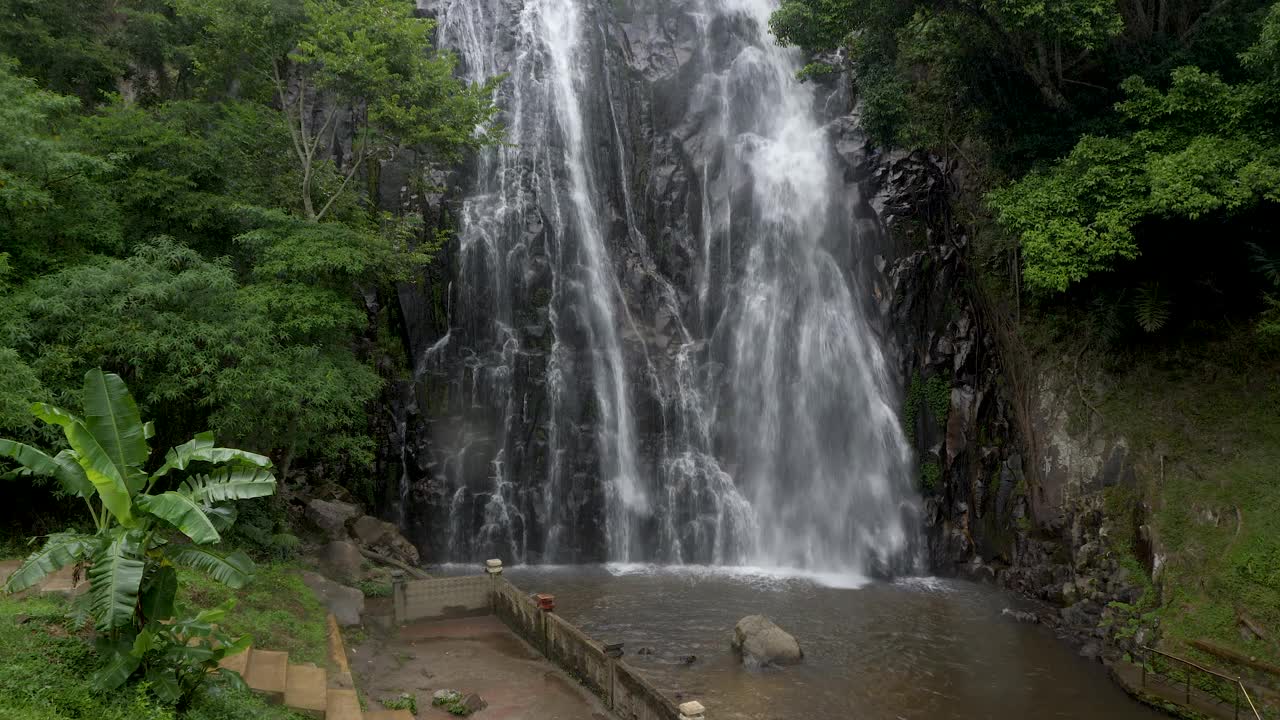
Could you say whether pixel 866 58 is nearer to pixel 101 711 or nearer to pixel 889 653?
pixel 889 653

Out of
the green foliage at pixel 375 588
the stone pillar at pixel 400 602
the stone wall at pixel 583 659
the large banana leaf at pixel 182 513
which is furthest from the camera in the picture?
the green foliage at pixel 375 588

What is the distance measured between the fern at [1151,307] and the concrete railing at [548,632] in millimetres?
12526

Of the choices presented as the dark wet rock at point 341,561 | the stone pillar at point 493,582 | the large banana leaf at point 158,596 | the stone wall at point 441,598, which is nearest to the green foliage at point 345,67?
the dark wet rock at point 341,561

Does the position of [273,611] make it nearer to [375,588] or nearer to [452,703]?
[452,703]

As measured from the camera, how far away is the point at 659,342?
23.9 m

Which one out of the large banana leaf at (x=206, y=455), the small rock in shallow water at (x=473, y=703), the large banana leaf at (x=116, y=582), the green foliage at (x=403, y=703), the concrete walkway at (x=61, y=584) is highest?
the large banana leaf at (x=206, y=455)

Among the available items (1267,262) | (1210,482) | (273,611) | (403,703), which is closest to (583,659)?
(403,703)

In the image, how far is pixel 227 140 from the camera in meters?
16.6

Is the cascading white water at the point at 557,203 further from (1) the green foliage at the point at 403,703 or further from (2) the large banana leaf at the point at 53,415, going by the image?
(2) the large banana leaf at the point at 53,415

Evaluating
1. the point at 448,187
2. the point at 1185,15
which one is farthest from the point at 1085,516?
the point at 448,187

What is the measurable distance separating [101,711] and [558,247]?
62.1 ft

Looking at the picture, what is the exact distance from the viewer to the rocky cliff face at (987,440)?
55.3 ft

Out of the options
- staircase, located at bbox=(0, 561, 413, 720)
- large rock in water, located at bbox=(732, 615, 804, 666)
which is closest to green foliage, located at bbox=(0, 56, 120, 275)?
staircase, located at bbox=(0, 561, 413, 720)

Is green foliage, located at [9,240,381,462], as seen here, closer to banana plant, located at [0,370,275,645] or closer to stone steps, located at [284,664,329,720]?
stone steps, located at [284,664,329,720]
